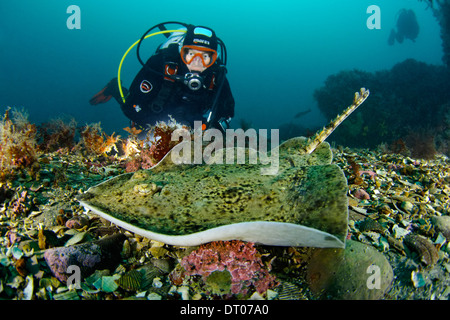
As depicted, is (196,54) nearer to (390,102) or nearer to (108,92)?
(108,92)

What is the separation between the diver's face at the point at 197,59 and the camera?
→ 7516 mm

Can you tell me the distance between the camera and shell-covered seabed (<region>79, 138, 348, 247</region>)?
71.6 inches

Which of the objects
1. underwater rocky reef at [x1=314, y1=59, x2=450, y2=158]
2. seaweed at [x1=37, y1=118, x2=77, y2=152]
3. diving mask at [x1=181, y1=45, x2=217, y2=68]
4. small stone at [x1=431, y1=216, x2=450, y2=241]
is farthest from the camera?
underwater rocky reef at [x1=314, y1=59, x2=450, y2=158]

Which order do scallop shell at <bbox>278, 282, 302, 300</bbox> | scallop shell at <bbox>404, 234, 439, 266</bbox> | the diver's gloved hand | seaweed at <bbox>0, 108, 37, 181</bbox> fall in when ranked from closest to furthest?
scallop shell at <bbox>278, 282, 302, 300</bbox> < scallop shell at <bbox>404, 234, 439, 266</bbox> < seaweed at <bbox>0, 108, 37, 181</bbox> < the diver's gloved hand

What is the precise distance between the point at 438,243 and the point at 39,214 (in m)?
5.14

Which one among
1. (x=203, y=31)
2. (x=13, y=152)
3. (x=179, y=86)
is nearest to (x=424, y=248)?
(x=13, y=152)

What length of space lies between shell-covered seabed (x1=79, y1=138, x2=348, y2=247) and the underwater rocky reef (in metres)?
12.6

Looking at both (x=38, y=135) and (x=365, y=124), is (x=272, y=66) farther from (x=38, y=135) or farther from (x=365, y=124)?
(x=38, y=135)

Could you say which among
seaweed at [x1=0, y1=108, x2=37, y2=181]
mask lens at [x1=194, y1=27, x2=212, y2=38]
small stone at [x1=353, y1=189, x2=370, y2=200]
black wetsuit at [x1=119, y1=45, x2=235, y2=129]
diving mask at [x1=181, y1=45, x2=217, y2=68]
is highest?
mask lens at [x1=194, y1=27, x2=212, y2=38]

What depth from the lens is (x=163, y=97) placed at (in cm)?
754

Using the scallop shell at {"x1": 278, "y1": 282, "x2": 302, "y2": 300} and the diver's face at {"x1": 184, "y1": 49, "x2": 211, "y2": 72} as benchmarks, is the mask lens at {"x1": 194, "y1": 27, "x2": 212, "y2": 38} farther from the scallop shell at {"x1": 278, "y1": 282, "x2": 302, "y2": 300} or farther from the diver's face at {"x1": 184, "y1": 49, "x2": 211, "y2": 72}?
the scallop shell at {"x1": 278, "y1": 282, "x2": 302, "y2": 300}

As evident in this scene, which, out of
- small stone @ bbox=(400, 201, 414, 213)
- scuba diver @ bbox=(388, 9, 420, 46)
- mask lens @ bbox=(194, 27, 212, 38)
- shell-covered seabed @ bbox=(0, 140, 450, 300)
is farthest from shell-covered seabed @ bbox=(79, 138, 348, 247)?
scuba diver @ bbox=(388, 9, 420, 46)

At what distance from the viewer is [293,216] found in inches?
80.7
